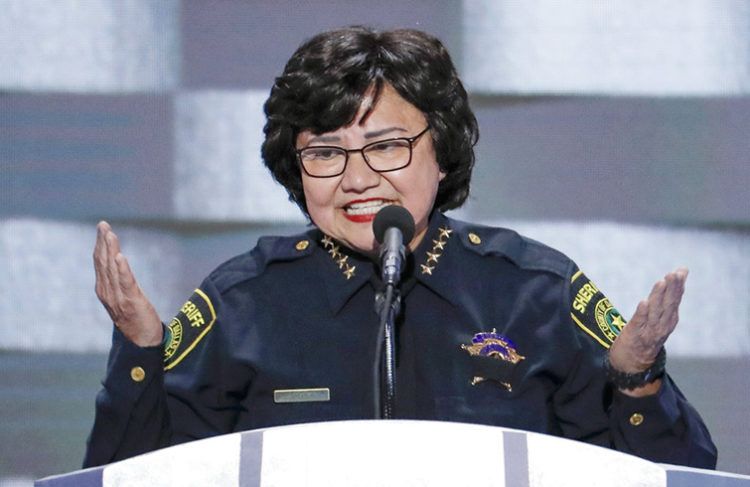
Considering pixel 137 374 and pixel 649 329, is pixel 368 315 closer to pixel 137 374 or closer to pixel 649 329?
pixel 137 374

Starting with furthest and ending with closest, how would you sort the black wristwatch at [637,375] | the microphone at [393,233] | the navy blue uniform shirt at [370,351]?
the navy blue uniform shirt at [370,351]
the black wristwatch at [637,375]
the microphone at [393,233]

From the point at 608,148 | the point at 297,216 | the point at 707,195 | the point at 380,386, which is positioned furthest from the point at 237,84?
the point at 380,386

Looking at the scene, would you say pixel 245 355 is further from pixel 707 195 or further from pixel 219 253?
pixel 707 195

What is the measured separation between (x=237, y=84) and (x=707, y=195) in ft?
3.50

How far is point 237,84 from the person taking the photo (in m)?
2.88

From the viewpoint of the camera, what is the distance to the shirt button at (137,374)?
6.27 ft

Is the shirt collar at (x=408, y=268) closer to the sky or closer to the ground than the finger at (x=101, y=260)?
closer to the sky

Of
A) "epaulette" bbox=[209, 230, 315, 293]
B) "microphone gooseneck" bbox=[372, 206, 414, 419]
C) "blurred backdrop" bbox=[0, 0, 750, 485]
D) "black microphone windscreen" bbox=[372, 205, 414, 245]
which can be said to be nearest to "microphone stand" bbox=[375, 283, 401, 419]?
"microphone gooseneck" bbox=[372, 206, 414, 419]

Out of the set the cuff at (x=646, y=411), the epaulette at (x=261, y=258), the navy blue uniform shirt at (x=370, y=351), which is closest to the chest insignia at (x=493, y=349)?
the navy blue uniform shirt at (x=370, y=351)

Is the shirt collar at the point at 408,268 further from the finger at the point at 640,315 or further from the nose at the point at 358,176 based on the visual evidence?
the finger at the point at 640,315

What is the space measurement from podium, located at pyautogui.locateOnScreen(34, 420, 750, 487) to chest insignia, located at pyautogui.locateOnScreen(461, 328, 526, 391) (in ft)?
2.57

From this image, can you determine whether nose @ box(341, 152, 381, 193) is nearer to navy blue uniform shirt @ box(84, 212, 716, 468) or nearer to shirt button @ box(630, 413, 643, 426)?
navy blue uniform shirt @ box(84, 212, 716, 468)

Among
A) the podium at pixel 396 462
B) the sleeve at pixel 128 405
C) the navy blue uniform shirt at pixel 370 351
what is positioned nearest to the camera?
the podium at pixel 396 462

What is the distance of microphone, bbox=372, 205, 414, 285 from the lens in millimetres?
1656
